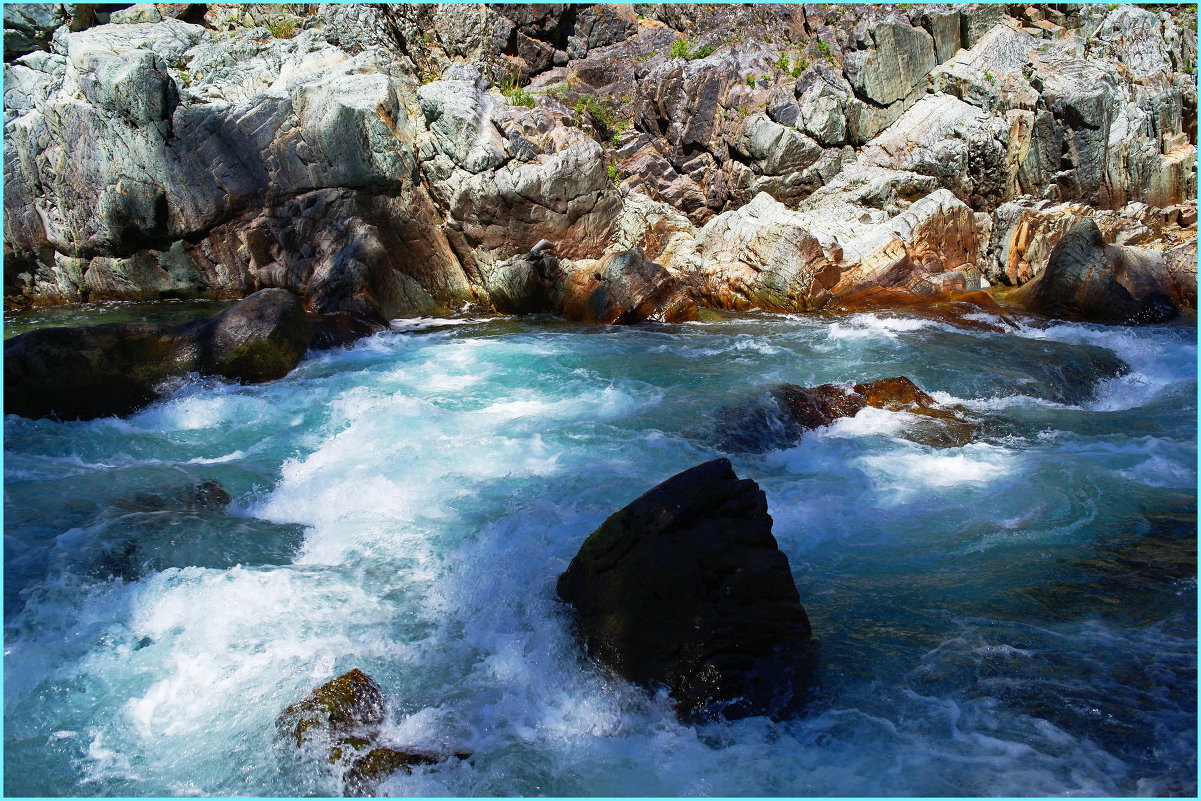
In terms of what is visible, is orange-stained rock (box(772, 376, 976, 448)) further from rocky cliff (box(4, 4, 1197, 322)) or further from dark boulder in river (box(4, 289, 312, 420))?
dark boulder in river (box(4, 289, 312, 420))

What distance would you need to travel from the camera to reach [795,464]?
267 inches

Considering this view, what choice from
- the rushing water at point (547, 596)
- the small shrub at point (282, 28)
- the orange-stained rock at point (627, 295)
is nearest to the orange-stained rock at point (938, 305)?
the orange-stained rock at point (627, 295)

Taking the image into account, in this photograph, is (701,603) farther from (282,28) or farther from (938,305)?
(282,28)

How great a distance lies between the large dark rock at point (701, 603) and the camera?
3.76 m

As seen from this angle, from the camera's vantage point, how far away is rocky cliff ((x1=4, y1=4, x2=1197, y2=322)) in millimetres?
14953

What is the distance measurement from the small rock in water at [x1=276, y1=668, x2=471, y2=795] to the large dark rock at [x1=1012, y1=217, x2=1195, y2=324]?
42.5 ft

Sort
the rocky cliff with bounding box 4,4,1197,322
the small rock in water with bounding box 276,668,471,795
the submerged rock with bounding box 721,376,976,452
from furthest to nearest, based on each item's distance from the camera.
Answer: the rocky cliff with bounding box 4,4,1197,322
the submerged rock with bounding box 721,376,976,452
the small rock in water with bounding box 276,668,471,795

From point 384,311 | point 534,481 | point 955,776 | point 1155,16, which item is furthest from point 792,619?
point 1155,16

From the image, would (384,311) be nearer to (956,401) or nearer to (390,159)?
(390,159)

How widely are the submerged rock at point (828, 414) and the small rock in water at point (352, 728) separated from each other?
423cm

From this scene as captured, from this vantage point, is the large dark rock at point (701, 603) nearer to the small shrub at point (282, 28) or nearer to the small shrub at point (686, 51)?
the small shrub at point (282, 28)

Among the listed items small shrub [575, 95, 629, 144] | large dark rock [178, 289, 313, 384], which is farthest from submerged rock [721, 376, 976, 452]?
small shrub [575, 95, 629, 144]

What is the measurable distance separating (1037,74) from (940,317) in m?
10.1

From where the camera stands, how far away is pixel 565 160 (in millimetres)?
16328
